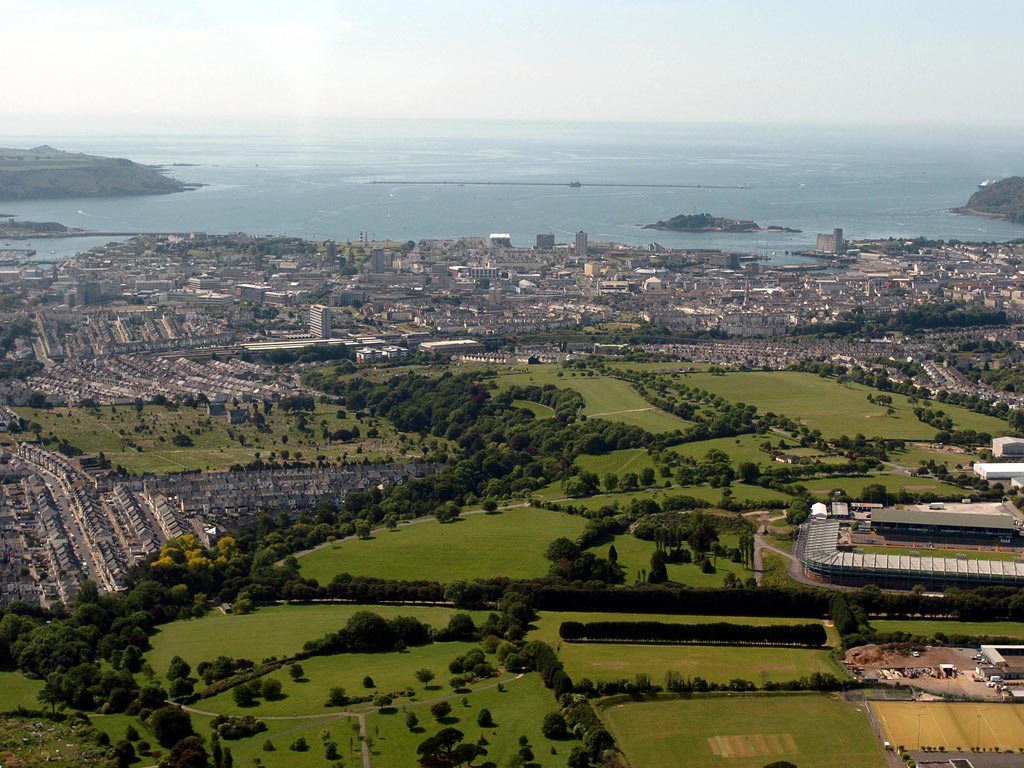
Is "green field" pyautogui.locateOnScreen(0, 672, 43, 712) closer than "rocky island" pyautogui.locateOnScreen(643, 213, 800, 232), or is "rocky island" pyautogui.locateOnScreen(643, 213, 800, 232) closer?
"green field" pyautogui.locateOnScreen(0, 672, 43, 712)

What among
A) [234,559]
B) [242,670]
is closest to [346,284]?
[234,559]

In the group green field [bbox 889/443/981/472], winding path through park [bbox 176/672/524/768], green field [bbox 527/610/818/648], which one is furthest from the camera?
green field [bbox 889/443/981/472]

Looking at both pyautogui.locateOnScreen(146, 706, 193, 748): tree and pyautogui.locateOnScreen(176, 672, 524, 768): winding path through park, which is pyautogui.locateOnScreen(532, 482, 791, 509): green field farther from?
pyautogui.locateOnScreen(146, 706, 193, 748): tree

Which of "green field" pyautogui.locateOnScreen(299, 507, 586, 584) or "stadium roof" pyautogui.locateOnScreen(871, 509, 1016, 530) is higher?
"stadium roof" pyautogui.locateOnScreen(871, 509, 1016, 530)

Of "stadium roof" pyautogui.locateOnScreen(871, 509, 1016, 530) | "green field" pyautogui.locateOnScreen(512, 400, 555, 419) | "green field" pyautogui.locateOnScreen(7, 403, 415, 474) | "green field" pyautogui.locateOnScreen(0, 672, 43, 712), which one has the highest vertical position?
"stadium roof" pyautogui.locateOnScreen(871, 509, 1016, 530)

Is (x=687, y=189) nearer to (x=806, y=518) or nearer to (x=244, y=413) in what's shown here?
(x=244, y=413)

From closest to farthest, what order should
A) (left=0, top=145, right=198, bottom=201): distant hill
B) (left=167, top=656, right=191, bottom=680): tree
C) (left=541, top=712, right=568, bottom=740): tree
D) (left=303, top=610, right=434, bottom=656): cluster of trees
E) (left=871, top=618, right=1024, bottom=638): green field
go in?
(left=541, top=712, right=568, bottom=740): tree → (left=167, top=656, right=191, bottom=680): tree → (left=303, top=610, right=434, bottom=656): cluster of trees → (left=871, top=618, right=1024, bottom=638): green field → (left=0, top=145, right=198, bottom=201): distant hill

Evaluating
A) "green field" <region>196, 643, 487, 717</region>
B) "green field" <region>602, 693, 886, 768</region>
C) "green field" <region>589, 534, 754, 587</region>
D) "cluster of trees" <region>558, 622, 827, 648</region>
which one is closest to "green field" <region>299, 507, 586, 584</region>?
"green field" <region>589, 534, 754, 587</region>
